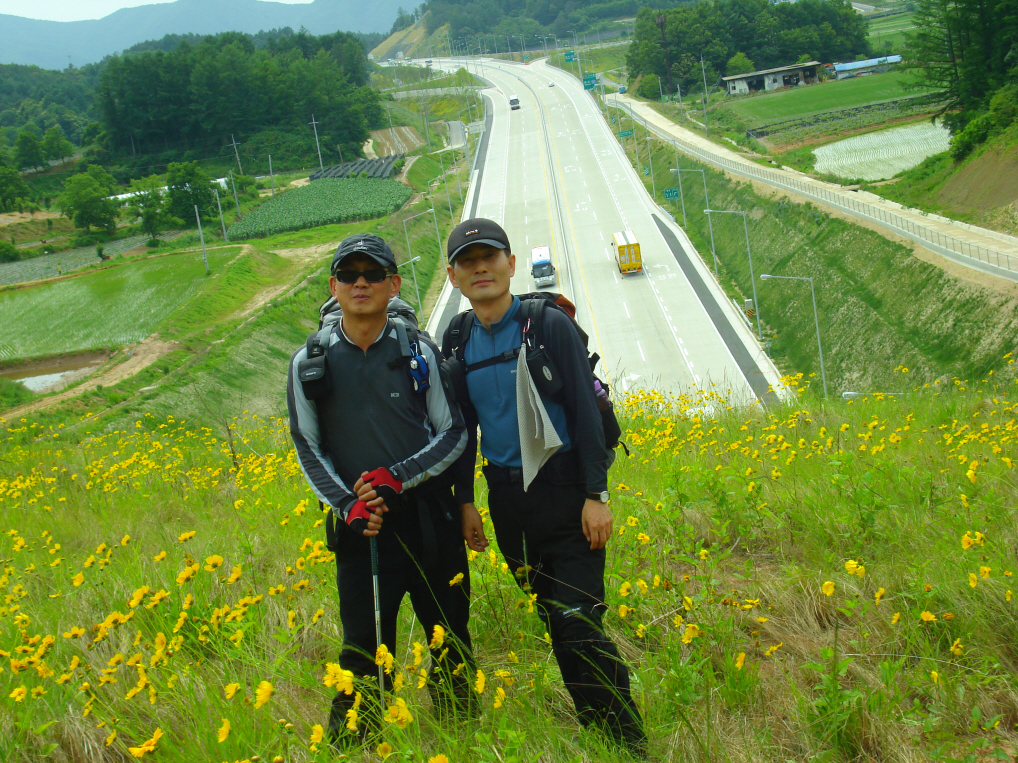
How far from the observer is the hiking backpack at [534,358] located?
3207mm

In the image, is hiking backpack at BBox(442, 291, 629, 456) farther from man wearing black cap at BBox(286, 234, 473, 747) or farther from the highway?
the highway

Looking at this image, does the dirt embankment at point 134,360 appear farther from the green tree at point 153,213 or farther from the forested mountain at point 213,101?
the forested mountain at point 213,101

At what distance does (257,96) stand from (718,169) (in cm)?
7565

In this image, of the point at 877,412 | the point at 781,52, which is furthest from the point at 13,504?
the point at 781,52

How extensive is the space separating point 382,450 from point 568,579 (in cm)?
98

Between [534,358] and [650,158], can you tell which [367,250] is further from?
[650,158]

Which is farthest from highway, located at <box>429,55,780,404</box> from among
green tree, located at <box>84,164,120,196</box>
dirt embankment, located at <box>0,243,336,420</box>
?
green tree, located at <box>84,164,120,196</box>

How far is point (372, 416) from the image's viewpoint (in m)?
3.33

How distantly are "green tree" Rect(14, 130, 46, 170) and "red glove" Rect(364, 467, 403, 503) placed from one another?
11094cm

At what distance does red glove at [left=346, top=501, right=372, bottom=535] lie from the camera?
3.04 meters

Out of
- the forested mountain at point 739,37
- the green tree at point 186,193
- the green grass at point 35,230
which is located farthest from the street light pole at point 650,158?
the green grass at point 35,230

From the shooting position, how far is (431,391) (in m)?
3.37

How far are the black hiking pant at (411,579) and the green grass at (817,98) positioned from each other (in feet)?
288

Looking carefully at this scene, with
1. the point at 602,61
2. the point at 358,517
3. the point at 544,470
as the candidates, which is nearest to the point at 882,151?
the point at 544,470
